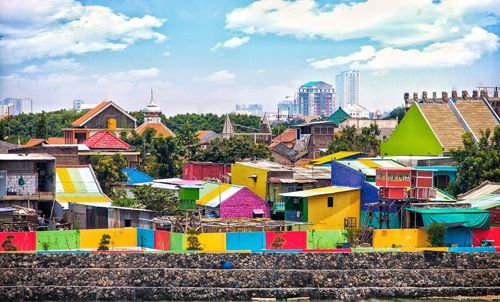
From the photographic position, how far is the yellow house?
29.8 m

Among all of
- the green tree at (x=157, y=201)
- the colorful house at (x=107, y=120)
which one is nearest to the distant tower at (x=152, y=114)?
the colorful house at (x=107, y=120)

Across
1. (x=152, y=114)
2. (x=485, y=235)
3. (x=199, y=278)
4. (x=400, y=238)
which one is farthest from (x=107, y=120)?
(x=199, y=278)

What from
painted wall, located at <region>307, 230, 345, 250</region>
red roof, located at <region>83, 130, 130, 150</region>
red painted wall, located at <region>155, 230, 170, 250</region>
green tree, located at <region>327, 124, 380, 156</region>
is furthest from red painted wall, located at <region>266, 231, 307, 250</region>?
red roof, located at <region>83, 130, 130, 150</region>

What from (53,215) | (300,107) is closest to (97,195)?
(53,215)

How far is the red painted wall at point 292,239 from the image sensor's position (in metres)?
26.3

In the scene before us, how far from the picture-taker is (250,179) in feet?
113

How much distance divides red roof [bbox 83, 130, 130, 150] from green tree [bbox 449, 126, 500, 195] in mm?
16479

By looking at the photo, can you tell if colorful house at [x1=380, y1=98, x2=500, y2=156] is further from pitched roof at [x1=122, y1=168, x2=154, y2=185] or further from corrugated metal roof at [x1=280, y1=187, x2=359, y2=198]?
pitched roof at [x1=122, y1=168, x2=154, y2=185]

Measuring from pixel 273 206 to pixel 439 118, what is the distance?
1032 centimetres

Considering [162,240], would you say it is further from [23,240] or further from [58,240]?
[23,240]

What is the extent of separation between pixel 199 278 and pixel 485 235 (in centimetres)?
824

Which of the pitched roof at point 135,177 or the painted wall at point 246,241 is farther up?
the pitched roof at point 135,177

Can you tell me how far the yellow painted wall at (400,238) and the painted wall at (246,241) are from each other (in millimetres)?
3156

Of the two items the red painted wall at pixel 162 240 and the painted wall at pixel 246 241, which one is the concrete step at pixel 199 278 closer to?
the painted wall at pixel 246 241
